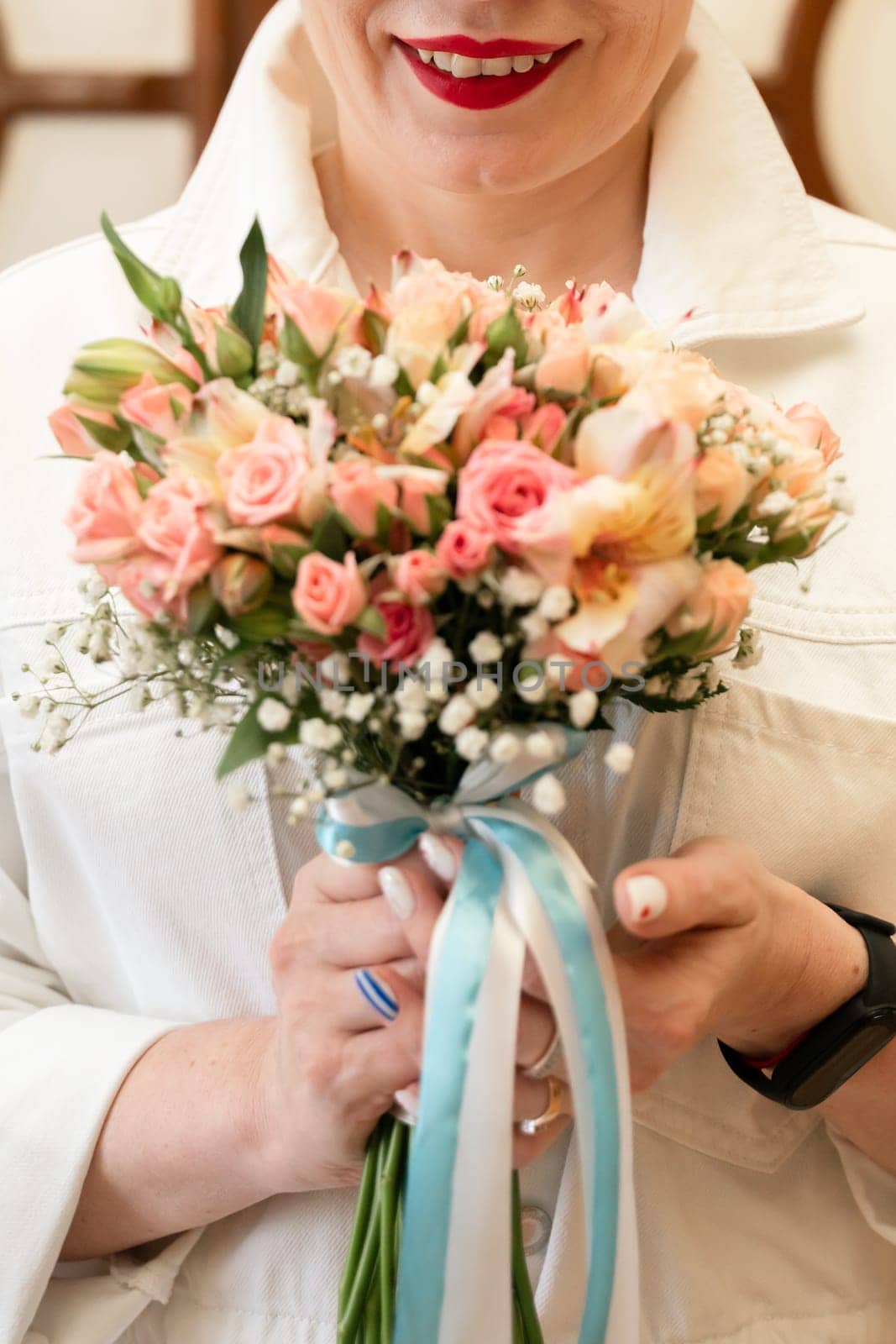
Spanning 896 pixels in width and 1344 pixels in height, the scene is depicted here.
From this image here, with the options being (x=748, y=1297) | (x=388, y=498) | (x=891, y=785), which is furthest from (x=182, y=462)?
(x=748, y=1297)

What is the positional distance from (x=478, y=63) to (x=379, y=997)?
1.96 ft

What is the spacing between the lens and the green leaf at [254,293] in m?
0.60

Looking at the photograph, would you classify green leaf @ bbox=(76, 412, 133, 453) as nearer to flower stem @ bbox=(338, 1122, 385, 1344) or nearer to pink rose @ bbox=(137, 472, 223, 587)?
pink rose @ bbox=(137, 472, 223, 587)

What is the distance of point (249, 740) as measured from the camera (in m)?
0.60

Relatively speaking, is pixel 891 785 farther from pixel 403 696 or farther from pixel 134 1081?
pixel 134 1081

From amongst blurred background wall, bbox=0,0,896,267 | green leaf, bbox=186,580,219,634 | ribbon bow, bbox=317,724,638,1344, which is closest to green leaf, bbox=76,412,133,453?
green leaf, bbox=186,580,219,634

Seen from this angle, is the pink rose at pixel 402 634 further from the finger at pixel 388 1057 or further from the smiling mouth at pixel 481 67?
the smiling mouth at pixel 481 67

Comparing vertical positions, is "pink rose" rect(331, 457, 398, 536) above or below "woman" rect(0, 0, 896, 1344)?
above

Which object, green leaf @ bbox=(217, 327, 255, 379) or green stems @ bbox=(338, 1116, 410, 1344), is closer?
green leaf @ bbox=(217, 327, 255, 379)

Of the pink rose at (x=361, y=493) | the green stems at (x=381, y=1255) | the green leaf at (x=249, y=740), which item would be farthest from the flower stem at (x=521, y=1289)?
the pink rose at (x=361, y=493)

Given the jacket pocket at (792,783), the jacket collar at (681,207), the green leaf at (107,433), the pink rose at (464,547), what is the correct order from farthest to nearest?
the jacket collar at (681,207) < the jacket pocket at (792,783) < the green leaf at (107,433) < the pink rose at (464,547)

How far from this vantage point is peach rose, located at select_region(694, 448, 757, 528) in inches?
21.7

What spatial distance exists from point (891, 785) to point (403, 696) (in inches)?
17.3

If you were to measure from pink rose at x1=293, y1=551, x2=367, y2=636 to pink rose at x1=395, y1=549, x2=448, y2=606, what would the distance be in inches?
0.8
